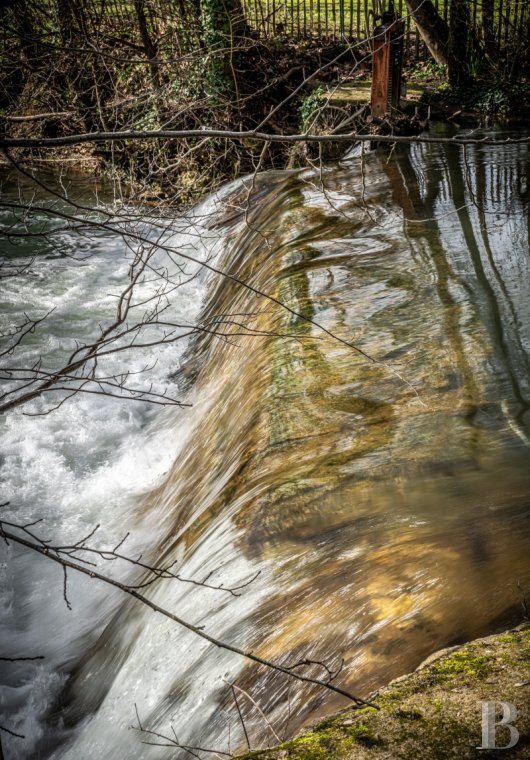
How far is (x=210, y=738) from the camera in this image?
2789mm

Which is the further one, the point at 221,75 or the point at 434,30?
the point at 434,30

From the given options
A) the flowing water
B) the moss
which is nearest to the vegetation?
the flowing water

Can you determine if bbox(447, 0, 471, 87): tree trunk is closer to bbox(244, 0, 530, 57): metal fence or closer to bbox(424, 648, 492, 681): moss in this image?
bbox(244, 0, 530, 57): metal fence

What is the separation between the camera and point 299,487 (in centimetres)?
365

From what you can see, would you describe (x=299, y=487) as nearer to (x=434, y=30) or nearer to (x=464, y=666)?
(x=464, y=666)

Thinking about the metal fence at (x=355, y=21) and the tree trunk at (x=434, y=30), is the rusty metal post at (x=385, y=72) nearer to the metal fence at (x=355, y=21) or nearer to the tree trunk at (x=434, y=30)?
the metal fence at (x=355, y=21)

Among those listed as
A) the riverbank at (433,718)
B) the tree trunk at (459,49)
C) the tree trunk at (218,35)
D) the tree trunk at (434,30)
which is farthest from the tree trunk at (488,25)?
the riverbank at (433,718)

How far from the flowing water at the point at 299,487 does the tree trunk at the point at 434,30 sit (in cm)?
801

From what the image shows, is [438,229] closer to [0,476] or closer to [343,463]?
[343,463]

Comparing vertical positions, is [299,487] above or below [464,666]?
below

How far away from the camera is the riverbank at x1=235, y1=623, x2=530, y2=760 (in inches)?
71.6

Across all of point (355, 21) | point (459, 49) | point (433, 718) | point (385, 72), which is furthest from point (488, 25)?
point (433, 718)

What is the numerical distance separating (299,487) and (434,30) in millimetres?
13390

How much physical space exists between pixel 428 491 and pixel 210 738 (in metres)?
1.47
